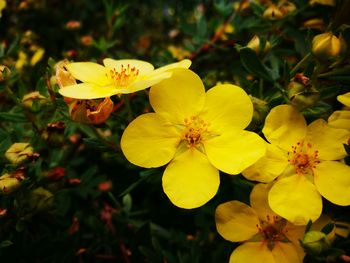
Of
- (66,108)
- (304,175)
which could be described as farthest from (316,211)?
(66,108)

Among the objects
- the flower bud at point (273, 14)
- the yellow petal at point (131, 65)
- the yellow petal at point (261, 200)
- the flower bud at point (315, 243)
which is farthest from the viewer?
the flower bud at point (273, 14)

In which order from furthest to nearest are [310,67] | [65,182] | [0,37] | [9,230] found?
1. [0,37]
2. [65,182]
3. [9,230]
4. [310,67]

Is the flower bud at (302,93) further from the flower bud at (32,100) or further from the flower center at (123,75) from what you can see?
the flower bud at (32,100)

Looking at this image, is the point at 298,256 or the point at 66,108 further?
the point at 66,108

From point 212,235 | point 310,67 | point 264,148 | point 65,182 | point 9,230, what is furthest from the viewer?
point 212,235

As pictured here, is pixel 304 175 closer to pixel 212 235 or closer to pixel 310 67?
pixel 310 67

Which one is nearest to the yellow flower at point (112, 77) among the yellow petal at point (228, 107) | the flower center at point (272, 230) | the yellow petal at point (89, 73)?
the yellow petal at point (89, 73)
